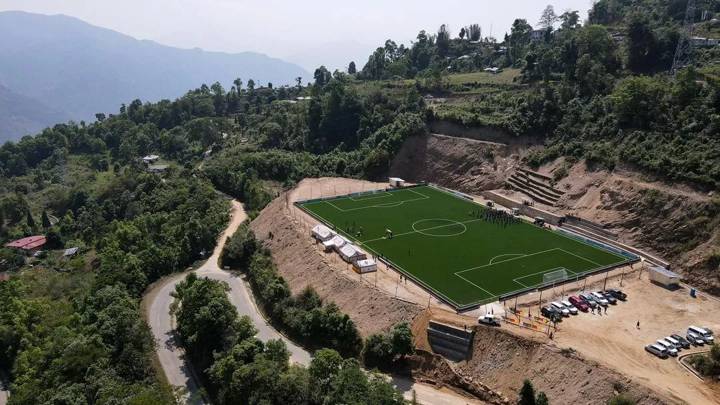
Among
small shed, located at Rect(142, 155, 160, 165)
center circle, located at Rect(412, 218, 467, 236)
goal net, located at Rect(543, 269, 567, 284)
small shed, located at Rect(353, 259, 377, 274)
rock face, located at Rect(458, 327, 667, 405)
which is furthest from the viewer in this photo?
small shed, located at Rect(142, 155, 160, 165)

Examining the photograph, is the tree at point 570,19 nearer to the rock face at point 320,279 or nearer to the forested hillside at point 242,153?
the forested hillside at point 242,153

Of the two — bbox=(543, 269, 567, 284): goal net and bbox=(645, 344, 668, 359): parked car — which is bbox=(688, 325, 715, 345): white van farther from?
bbox=(543, 269, 567, 284): goal net

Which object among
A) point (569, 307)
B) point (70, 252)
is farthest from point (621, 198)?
point (70, 252)

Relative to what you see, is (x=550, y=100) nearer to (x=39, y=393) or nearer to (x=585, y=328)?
(x=585, y=328)

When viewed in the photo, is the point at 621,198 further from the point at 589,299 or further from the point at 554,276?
the point at 589,299

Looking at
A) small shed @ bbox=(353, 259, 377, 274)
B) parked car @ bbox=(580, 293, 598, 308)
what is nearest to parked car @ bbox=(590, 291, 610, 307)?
parked car @ bbox=(580, 293, 598, 308)

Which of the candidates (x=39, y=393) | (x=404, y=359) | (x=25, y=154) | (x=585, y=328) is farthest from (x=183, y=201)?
(x=25, y=154)
